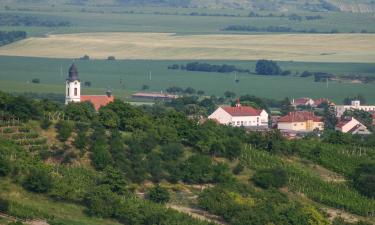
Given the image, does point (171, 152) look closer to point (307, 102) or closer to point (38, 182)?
point (38, 182)

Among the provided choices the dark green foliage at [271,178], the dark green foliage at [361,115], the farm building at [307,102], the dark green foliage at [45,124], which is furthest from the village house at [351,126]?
the dark green foliage at [45,124]

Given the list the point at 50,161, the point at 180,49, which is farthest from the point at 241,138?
the point at 180,49

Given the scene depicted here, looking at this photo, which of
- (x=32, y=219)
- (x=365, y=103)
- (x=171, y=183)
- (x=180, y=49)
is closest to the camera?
(x=32, y=219)

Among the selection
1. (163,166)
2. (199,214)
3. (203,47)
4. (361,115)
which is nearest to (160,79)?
(203,47)

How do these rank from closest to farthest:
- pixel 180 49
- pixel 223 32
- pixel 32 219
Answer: pixel 32 219
pixel 180 49
pixel 223 32

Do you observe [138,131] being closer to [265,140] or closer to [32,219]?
[265,140]

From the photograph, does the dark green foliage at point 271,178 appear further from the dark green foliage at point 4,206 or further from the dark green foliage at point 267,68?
the dark green foliage at point 267,68

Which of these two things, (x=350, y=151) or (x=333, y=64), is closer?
(x=350, y=151)

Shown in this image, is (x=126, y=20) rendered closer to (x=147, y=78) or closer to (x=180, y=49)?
(x=180, y=49)

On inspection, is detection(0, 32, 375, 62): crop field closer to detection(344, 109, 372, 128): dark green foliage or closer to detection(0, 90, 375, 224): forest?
detection(344, 109, 372, 128): dark green foliage
